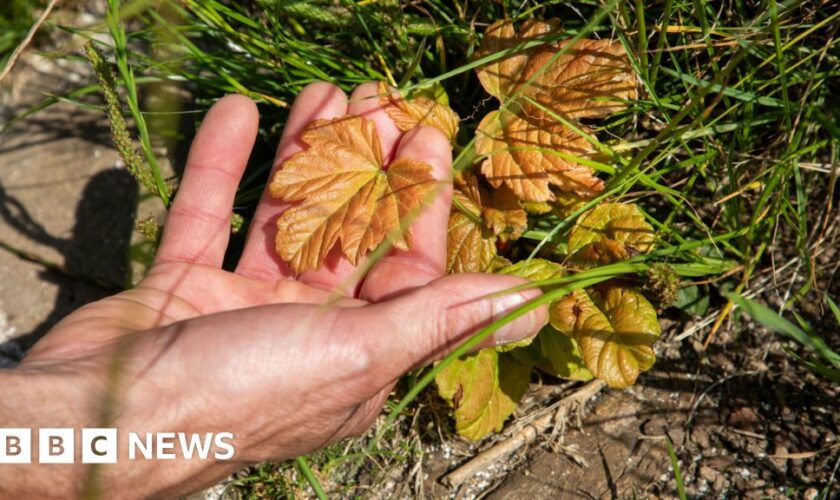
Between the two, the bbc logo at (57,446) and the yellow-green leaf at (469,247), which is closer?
the bbc logo at (57,446)

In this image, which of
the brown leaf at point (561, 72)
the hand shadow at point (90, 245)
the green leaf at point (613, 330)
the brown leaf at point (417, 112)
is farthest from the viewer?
the hand shadow at point (90, 245)

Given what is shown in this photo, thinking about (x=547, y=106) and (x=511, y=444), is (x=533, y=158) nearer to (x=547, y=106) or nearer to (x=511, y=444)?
(x=547, y=106)

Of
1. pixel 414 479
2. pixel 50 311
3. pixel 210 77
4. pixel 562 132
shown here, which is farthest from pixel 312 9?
pixel 50 311

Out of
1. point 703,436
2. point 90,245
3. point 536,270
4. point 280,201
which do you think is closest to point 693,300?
point 703,436

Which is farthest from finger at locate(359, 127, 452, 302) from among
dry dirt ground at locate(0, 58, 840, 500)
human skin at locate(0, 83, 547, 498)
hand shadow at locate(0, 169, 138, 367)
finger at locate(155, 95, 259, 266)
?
hand shadow at locate(0, 169, 138, 367)

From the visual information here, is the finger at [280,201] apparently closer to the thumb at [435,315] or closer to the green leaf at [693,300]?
the thumb at [435,315]

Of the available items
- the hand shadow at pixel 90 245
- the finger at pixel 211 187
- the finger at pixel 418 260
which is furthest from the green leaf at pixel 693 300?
the hand shadow at pixel 90 245
